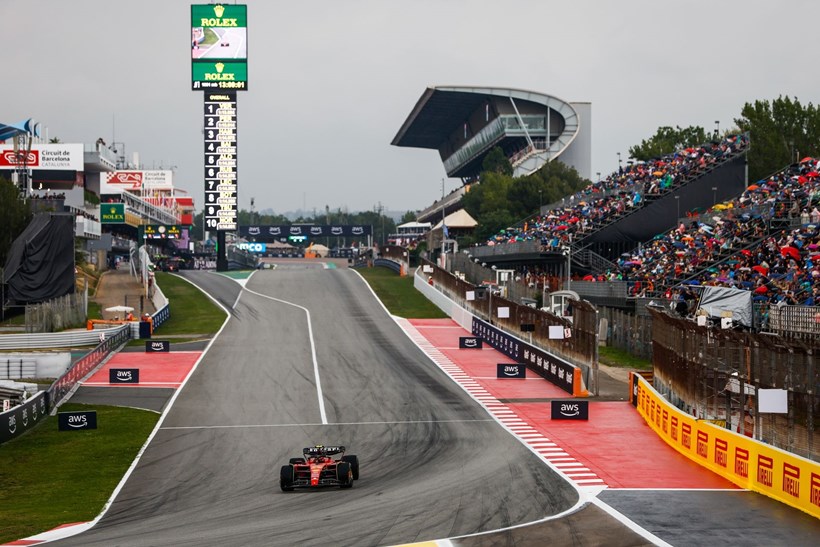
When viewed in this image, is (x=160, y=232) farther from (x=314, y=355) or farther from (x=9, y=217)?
(x=314, y=355)

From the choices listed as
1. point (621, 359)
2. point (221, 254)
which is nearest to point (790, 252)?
point (621, 359)

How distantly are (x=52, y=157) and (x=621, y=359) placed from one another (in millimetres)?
84867

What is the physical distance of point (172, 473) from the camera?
29.5m

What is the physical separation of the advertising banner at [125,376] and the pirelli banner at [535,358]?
1931cm

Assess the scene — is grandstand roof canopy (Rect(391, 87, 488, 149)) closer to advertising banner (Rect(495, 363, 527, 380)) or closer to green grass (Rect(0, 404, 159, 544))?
advertising banner (Rect(495, 363, 527, 380))

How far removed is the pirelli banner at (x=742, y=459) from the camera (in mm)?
22844

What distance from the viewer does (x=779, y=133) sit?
91500 mm

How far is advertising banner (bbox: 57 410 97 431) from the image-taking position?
36312mm

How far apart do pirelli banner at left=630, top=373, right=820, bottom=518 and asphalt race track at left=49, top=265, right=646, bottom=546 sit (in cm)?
433

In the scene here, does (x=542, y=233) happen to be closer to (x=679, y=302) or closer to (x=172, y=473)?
(x=679, y=302)

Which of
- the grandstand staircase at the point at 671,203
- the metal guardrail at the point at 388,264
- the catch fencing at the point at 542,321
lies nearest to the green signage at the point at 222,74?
the metal guardrail at the point at 388,264

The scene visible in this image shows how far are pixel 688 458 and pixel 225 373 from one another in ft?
86.7

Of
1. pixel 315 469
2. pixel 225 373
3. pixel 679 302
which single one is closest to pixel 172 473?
pixel 315 469

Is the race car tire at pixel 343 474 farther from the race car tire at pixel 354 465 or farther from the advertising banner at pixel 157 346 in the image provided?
the advertising banner at pixel 157 346
